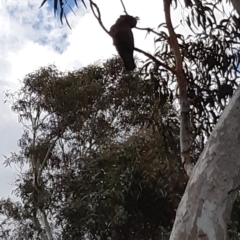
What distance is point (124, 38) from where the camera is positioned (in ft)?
10.0

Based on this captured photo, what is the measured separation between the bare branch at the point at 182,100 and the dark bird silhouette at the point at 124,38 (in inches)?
14.4

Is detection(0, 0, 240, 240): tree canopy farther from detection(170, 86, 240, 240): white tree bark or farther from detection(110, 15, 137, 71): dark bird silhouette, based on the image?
detection(170, 86, 240, 240): white tree bark

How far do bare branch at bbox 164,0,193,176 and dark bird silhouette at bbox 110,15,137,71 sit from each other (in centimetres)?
37

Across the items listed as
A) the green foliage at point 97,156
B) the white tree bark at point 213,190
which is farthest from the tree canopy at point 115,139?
the white tree bark at point 213,190

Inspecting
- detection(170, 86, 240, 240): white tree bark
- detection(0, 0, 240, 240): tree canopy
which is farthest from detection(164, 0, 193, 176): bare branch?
detection(170, 86, 240, 240): white tree bark

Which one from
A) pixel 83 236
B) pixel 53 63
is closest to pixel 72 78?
pixel 53 63

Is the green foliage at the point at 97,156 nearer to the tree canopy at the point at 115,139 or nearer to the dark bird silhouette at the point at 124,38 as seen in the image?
the tree canopy at the point at 115,139

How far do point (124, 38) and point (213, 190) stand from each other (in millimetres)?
1252

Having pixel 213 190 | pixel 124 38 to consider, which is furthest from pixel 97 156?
pixel 213 190

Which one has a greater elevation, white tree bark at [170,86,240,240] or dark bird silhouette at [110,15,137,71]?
dark bird silhouette at [110,15,137,71]

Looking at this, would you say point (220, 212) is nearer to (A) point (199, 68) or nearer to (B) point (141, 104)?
(A) point (199, 68)

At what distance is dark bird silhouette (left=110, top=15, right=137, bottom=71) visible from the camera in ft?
10.0

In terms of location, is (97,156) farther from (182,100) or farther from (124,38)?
(124,38)

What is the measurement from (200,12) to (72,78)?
9.66 ft
